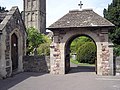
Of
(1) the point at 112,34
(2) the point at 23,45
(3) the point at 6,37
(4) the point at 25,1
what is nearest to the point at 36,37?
(1) the point at 112,34

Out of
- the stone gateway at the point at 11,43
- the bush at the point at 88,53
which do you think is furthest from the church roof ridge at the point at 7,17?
the bush at the point at 88,53

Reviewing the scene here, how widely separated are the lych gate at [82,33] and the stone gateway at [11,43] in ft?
9.12

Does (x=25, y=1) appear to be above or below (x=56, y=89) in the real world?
above

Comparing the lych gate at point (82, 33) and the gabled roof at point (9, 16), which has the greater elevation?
the gabled roof at point (9, 16)

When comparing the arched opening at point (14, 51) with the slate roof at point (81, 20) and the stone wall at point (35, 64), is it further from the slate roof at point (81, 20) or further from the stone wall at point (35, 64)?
the slate roof at point (81, 20)

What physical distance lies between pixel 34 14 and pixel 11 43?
2440 inches

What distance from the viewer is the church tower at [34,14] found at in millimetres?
76250

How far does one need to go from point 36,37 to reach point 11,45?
27.7 metres

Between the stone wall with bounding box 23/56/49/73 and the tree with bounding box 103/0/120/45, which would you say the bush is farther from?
the stone wall with bounding box 23/56/49/73

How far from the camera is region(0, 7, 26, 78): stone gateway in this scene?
14.9 metres

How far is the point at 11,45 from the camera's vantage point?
55.3ft

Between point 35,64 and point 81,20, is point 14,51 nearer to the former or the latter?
point 35,64

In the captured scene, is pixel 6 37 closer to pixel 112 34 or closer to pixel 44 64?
pixel 44 64

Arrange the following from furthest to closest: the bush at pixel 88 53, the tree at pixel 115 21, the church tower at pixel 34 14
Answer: the church tower at pixel 34 14
the tree at pixel 115 21
the bush at pixel 88 53
